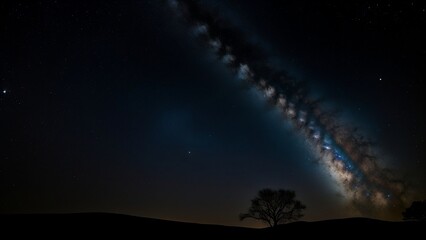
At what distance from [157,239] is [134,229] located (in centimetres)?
241

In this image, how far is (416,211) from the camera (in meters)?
54.7

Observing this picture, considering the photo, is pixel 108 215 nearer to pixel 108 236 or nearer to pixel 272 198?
pixel 108 236

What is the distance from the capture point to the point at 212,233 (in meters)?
22.5

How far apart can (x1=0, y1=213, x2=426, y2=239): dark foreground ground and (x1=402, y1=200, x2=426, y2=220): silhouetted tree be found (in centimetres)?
3851

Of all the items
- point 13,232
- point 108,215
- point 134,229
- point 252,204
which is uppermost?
point 252,204

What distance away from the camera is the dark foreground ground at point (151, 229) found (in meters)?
17.7

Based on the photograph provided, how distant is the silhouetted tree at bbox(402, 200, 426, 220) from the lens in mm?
54188

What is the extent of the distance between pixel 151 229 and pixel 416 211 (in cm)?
5182

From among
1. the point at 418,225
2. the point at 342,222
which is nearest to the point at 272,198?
the point at 342,222

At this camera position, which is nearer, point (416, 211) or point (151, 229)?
point (151, 229)

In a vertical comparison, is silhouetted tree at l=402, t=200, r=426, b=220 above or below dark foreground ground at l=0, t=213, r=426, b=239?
above

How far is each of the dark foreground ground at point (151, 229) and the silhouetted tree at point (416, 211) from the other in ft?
126

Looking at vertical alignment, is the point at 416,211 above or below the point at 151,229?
above

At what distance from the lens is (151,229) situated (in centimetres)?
2067
